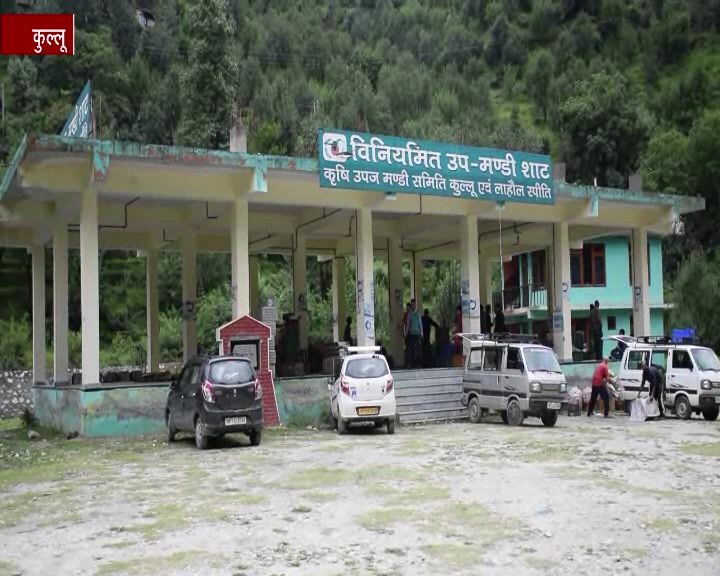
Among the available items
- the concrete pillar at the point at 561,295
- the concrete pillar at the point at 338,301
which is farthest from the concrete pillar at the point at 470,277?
the concrete pillar at the point at 338,301

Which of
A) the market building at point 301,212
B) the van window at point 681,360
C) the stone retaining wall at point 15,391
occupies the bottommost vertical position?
the stone retaining wall at point 15,391

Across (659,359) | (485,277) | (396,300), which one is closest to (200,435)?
(659,359)

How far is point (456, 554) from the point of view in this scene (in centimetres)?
706

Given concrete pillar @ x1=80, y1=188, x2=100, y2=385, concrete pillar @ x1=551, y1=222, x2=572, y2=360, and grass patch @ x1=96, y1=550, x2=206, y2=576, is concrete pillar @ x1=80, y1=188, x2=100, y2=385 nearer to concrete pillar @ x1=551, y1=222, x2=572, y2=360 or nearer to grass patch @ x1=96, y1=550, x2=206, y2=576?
grass patch @ x1=96, y1=550, x2=206, y2=576

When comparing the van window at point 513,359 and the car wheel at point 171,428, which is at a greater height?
the van window at point 513,359

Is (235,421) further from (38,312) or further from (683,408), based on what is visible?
(683,408)

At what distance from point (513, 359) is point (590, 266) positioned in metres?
21.9

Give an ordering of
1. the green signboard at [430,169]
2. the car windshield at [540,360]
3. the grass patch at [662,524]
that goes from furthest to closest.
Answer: the green signboard at [430,169] < the car windshield at [540,360] < the grass patch at [662,524]

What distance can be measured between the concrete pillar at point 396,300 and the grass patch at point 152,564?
19.3 m

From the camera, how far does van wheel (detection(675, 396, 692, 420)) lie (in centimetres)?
1922

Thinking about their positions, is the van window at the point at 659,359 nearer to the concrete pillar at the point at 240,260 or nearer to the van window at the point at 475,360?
the van window at the point at 475,360

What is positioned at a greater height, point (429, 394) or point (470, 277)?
point (470, 277)

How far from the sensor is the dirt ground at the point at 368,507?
6.95 m

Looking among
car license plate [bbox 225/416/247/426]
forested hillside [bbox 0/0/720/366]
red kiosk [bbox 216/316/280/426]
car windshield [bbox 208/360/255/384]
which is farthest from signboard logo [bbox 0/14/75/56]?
car license plate [bbox 225/416/247/426]
